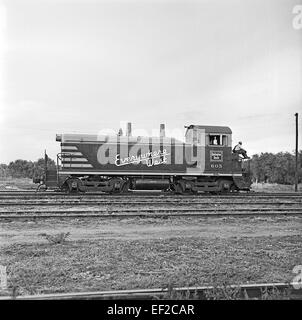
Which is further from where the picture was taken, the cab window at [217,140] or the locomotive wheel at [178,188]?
the cab window at [217,140]

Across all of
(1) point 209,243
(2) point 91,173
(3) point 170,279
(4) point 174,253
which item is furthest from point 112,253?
(2) point 91,173

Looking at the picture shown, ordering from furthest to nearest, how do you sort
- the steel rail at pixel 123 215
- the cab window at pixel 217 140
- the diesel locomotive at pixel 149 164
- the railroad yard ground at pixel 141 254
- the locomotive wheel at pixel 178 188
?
1. the cab window at pixel 217 140
2. the locomotive wheel at pixel 178 188
3. the diesel locomotive at pixel 149 164
4. the steel rail at pixel 123 215
5. the railroad yard ground at pixel 141 254

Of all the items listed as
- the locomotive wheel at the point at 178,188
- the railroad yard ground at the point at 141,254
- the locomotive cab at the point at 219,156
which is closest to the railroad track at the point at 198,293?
the railroad yard ground at the point at 141,254

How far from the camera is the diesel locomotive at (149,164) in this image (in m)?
14.9

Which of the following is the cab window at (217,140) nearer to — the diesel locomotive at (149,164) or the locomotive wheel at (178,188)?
the diesel locomotive at (149,164)

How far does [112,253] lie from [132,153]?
429 inches

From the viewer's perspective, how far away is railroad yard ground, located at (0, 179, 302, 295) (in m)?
3.34

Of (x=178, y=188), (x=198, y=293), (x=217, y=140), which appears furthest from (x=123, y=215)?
(x=217, y=140)

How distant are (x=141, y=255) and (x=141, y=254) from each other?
0.06 metres

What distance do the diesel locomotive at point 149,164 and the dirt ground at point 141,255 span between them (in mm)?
7410

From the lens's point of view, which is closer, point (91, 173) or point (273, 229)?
point (273, 229)
